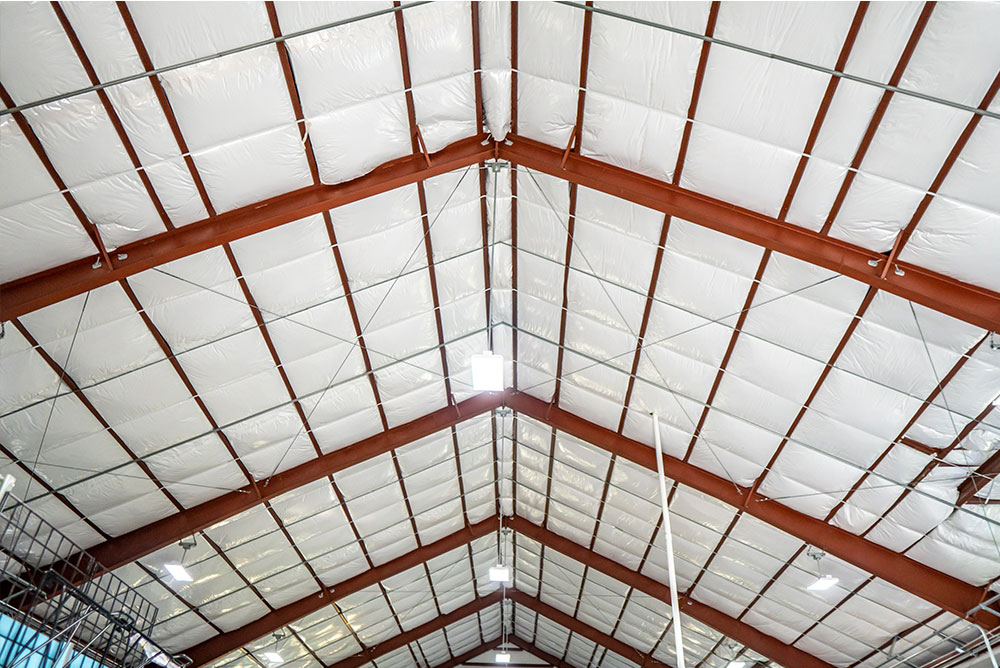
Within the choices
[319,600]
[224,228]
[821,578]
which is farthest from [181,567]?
[821,578]

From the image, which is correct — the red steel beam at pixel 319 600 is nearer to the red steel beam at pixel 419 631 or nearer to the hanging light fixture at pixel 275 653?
the hanging light fixture at pixel 275 653

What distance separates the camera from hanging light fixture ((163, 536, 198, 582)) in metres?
22.2

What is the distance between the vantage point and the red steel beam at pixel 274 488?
21078mm

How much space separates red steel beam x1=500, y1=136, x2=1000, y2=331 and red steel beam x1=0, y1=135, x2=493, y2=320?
1581mm

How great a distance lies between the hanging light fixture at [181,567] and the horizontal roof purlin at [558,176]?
37.8 ft

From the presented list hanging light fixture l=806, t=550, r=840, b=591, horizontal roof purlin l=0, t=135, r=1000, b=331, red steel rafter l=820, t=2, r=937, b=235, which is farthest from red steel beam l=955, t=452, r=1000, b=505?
red steel rafter l=820, t=2, r=937, b=235

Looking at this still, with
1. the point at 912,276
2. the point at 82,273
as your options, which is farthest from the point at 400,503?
the point at 912,276

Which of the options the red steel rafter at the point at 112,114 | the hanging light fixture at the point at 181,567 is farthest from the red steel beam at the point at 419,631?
the red steel rafter at the point at 112,114

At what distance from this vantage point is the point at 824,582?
22.1 meters

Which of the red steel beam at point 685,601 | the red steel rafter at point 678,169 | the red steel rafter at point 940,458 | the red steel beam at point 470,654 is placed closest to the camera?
the red steel rafter at point 678,169

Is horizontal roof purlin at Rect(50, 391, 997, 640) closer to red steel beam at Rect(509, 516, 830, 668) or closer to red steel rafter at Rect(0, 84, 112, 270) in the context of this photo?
red steel beam at Rect(509, 516, 830, 668)

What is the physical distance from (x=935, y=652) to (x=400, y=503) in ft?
63.8

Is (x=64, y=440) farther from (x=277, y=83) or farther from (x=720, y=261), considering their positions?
(x=720, y=261)

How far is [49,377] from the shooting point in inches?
632
